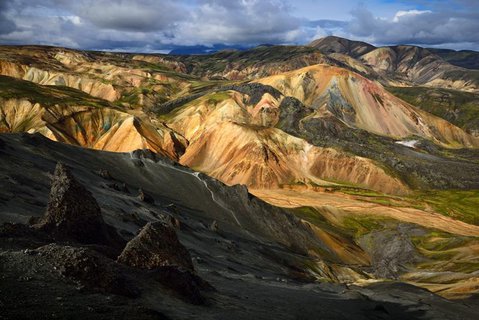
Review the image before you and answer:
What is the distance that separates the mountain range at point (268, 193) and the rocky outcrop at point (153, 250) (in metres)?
0.85

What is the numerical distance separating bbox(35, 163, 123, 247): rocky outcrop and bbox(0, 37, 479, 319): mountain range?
1.19 m

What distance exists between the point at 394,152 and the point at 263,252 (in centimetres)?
10590

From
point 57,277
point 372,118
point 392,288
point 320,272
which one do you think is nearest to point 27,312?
point 57,277

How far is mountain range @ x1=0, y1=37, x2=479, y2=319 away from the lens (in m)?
43.3

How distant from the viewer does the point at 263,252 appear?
6738cm

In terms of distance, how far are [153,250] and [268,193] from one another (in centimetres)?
10018

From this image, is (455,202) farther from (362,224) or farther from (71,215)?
(71,215)

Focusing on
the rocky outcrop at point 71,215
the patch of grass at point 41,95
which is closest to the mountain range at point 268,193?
the patch of grass at point 41,95

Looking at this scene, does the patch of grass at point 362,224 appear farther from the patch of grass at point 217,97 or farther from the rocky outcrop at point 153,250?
the patch of grass at point 217,97

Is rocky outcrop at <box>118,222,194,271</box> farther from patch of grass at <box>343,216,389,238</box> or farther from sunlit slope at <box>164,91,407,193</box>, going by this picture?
sunlit slope at <box>164,91,407,193</box>

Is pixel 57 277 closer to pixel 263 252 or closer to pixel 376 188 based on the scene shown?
pixel 263 252

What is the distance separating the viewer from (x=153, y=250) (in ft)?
96.3

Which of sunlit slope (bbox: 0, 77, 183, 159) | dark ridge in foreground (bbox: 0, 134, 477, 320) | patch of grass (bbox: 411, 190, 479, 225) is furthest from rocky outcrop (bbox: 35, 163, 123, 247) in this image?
patch of grass (bbox: 411, 190, 479, 225)

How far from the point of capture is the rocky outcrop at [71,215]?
30.0m
